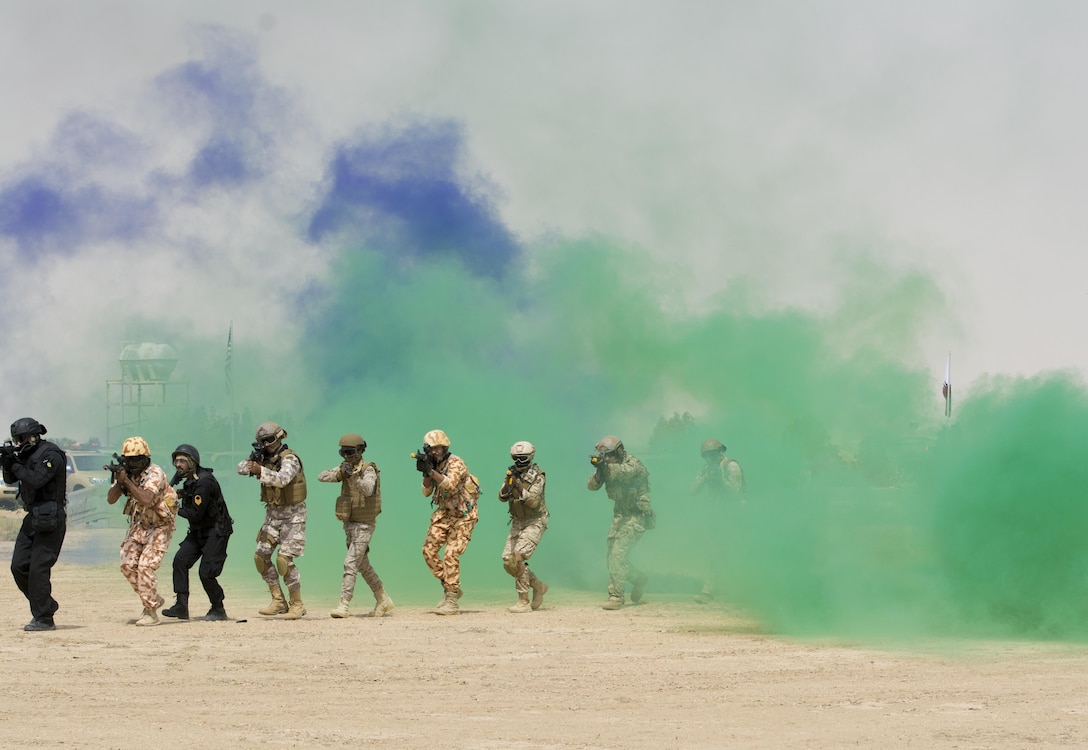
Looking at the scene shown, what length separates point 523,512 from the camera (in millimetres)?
15250

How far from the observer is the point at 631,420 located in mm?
23953

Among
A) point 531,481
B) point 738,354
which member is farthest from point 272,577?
point 738,354

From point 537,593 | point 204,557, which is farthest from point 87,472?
point 204,557

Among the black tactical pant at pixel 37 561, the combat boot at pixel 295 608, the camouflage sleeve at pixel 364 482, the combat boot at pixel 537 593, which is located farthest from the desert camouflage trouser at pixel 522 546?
the black tactical pant at pixel 37 561

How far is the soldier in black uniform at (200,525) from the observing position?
45.3 feet

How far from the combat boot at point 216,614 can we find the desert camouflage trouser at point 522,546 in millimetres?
3004

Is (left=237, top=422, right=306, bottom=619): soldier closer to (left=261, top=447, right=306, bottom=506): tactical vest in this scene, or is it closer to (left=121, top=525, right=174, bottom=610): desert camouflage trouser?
(left=261, top=447, right=306, bottom=506): tactical vest

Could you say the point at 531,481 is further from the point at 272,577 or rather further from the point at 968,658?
the point at 968,658

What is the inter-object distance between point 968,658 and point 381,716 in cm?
511

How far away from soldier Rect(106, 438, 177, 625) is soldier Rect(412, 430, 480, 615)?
259 cm

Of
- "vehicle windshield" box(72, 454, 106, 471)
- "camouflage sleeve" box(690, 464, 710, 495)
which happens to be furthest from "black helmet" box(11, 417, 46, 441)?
"vehicle windshield" box(72, 454, 106, 471)

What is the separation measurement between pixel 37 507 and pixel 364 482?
10.3 ft

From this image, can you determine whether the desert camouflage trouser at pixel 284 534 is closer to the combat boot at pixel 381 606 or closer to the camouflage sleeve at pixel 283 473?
the camouflage sleeve at pixel 283 473

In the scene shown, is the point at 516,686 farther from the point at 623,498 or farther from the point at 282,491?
the point at 623,498
